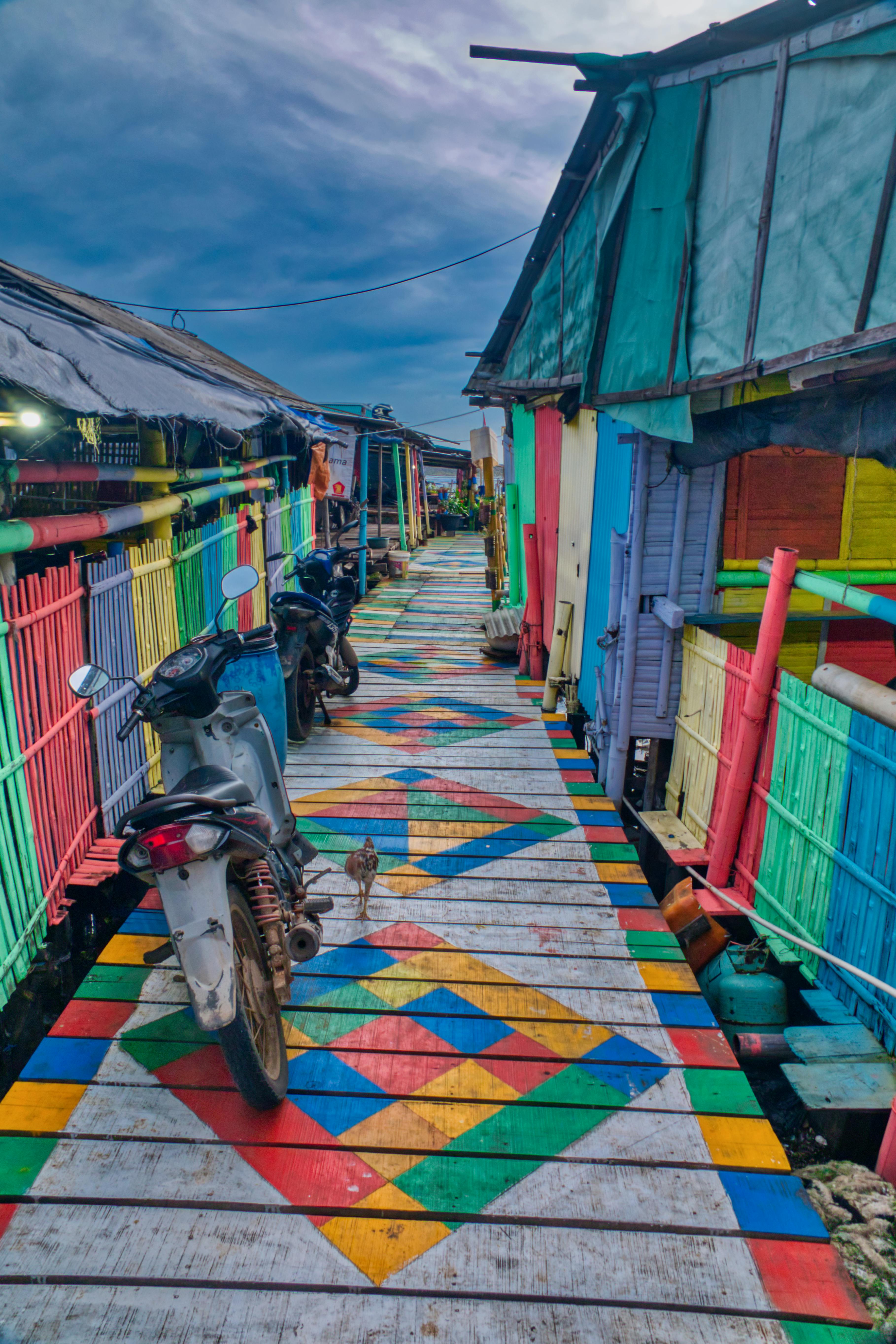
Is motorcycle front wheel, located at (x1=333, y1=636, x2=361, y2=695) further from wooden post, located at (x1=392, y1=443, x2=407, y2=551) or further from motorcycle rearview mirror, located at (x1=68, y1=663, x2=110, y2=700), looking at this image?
wooden post, located at (x1=392, y1=443, x2=407, y2=551)

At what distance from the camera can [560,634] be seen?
7160 mm

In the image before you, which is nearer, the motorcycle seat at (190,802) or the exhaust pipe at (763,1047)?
the motorcycle seat at (190,802)

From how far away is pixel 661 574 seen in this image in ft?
16.8

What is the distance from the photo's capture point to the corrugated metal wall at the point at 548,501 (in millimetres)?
8008

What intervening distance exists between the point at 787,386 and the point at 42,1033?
435 centimetres

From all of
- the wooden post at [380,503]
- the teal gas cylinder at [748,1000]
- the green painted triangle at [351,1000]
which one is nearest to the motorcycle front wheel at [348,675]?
the green painted triangle at [351,1000]

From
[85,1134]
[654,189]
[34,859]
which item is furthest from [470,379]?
[85,1134]

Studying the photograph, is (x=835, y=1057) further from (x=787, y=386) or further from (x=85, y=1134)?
(x=787, y=386)

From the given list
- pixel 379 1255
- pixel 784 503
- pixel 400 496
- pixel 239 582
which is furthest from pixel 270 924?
pixel 400 496

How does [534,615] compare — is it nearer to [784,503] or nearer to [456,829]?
[784,503]

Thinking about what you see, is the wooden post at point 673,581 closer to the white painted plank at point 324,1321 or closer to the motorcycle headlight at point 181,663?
the motorcycle headlight at point 181,663

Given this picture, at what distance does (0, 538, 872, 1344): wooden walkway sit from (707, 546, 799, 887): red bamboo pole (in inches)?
23.3

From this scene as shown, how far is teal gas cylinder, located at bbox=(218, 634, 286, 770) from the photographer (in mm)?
4125

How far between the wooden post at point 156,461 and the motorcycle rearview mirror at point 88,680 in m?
2.11
